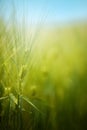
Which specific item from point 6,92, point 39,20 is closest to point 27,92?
point 6,92

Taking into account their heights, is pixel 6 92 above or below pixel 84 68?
below

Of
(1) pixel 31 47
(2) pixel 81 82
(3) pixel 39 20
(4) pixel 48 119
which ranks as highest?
(3) pixel 39 20

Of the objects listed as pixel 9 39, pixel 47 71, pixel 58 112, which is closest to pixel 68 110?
pixel 58 112

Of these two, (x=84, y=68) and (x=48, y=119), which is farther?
(x=48, y=119)

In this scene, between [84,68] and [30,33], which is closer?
[84,68]

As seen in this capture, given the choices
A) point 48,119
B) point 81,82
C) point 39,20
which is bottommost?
point 48,119

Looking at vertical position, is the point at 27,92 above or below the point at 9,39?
below

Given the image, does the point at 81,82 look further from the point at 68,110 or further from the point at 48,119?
the point at 48,119

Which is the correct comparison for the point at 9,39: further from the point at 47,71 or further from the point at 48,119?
the point at 48,119
